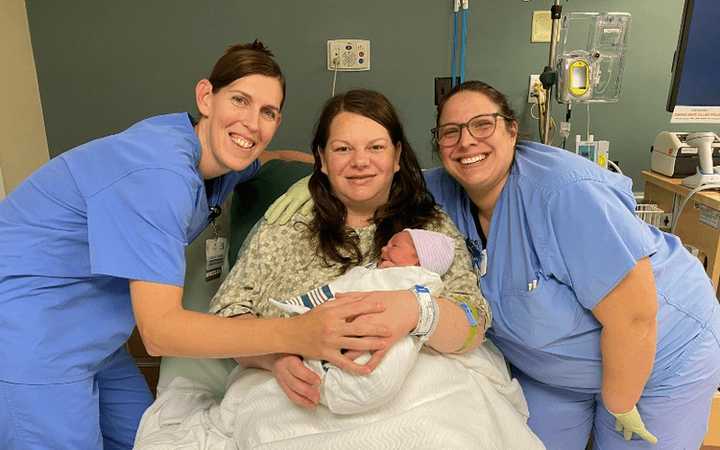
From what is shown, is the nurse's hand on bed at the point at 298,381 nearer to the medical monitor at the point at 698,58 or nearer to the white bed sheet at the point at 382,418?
the white bed sheet at the point at 382,418

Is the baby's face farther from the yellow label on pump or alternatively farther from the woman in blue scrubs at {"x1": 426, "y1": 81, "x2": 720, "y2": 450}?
the yellow label on pump

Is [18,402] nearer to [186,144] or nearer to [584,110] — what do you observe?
[186,144]

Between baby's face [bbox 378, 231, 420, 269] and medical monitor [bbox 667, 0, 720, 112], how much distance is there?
4.36 feet

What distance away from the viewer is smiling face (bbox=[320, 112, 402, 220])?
143 cm

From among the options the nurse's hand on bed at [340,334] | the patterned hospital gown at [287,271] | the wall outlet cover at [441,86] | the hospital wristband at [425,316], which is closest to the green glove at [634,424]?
the patterned hospital gown at [287,271]

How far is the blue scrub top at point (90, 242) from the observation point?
3.53 ft

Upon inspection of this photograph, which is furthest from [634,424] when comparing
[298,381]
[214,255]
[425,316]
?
[214,255]

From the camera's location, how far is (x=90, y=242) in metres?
1.08

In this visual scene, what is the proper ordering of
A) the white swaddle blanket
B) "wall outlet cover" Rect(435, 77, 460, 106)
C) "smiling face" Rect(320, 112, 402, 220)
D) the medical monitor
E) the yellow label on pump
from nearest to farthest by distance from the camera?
the white swaddle blanket
"smiling face" Rect(320, 112, 402, 220)
the medical monitor
the yellow label on pump
"wall outlet cover" Rect(435, 77, 460, 106)

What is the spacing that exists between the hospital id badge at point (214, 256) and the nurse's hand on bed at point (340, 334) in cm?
57

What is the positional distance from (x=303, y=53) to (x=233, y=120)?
158 centimetres

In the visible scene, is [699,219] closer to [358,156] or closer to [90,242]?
[358,156]

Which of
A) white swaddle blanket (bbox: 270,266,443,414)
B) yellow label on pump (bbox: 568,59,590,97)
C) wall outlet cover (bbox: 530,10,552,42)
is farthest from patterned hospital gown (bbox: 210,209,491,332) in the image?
wall outlet cover (bbox: 530,10,552,42)

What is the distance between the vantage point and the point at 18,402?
1.20 m
